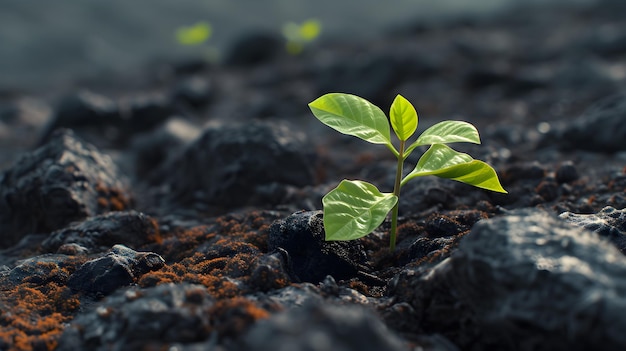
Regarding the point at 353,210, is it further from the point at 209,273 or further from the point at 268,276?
the point at 209,273

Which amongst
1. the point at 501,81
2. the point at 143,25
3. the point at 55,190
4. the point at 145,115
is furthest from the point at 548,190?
the point at 143,25

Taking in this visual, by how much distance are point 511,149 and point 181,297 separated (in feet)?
12.0

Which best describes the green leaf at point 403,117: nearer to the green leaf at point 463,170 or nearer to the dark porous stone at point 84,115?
the green leaf at point 463,170

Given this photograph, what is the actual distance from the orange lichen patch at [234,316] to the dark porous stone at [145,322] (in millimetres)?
35

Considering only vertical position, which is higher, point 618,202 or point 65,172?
point 65,172

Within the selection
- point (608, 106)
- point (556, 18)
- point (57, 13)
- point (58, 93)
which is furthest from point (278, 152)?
point (57, 13)

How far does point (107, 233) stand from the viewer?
11.0ft

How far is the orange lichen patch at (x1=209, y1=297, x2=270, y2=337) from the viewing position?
1.98 m

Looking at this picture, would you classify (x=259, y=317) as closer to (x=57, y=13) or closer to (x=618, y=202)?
(x=618, y=202)

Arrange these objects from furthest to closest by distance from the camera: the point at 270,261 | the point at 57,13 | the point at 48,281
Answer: the point at 57,13
the point at 48,281
the point at 270,261

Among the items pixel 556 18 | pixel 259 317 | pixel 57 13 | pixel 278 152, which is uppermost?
pixel 57 13

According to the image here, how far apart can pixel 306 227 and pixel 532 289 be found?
1163 millimetres

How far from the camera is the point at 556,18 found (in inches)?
500

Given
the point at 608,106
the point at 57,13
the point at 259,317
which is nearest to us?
the point at 259,317
